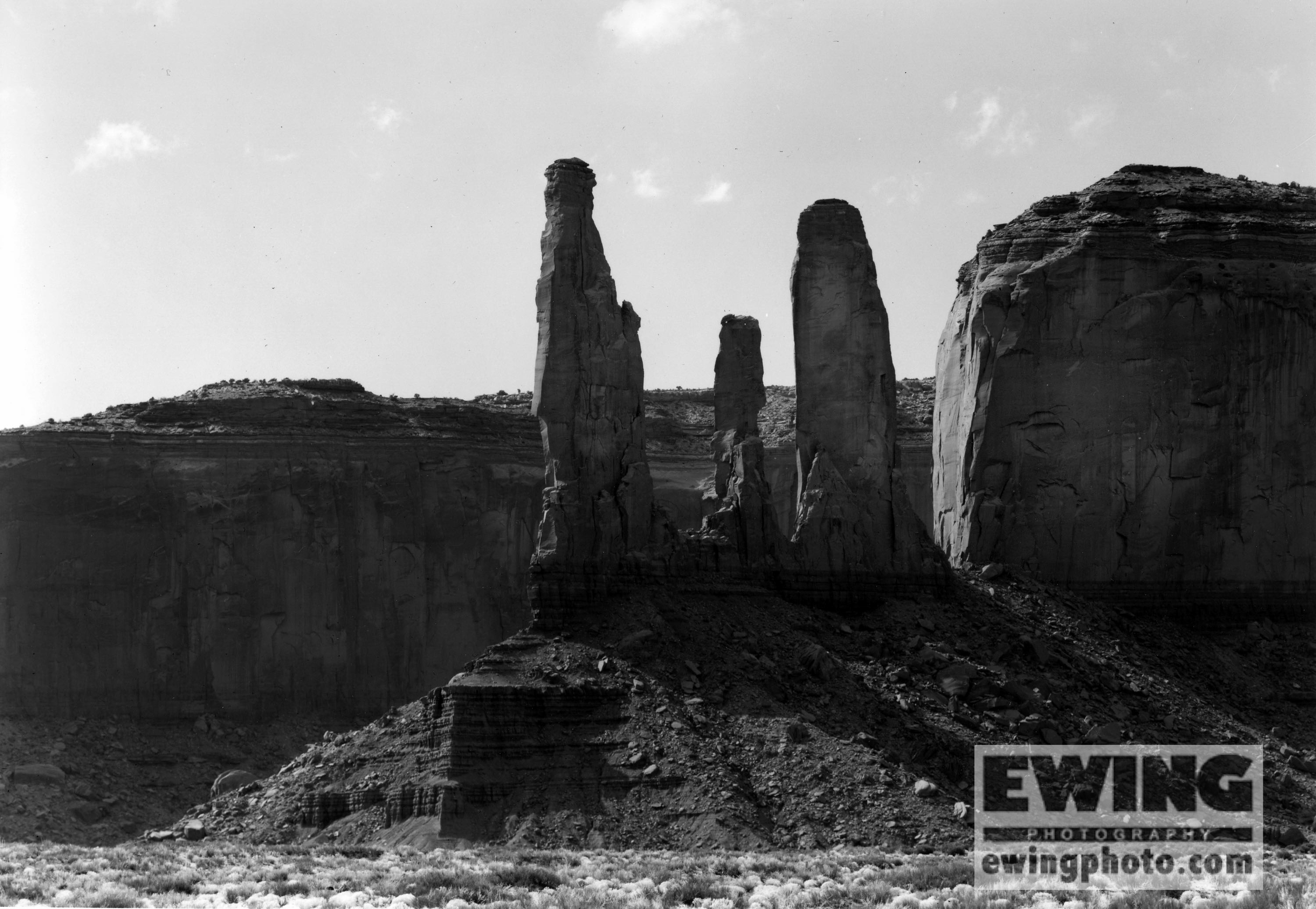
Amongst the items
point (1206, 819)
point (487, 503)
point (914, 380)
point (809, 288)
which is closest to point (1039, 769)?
point (1206, 819)

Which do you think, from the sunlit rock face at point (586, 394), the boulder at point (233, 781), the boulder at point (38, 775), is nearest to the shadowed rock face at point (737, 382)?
the sunlit rock face at point (586, 394)

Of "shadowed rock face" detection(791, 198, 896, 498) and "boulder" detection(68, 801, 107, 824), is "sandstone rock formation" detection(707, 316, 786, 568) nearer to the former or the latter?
"shadowed rock face" detection(791, 198, 896, 498)

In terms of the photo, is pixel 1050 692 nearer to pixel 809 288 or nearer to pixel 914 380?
pixel 809 288

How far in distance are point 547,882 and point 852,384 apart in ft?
70.6

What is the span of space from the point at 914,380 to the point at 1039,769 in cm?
4842

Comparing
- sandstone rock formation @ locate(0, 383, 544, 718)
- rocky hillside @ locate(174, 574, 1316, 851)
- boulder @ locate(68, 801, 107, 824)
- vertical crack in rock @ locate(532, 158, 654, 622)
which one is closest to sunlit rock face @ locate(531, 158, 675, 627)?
vertical crack in rock @ locate(532, 158, 654, 622)

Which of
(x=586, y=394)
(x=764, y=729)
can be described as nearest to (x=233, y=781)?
(x=586, y=394)

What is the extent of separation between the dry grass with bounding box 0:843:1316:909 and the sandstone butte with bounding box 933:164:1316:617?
2089 centimetres

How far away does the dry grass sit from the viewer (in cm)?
4450

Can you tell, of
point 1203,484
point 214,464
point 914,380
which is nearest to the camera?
point 1203,484

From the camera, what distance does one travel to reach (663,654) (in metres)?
59.8

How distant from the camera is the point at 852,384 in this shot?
66.5 m

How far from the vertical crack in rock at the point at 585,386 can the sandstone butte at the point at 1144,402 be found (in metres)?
12.1

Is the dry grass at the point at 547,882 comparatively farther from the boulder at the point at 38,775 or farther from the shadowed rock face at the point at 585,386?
the boulder at the point at 38,775
